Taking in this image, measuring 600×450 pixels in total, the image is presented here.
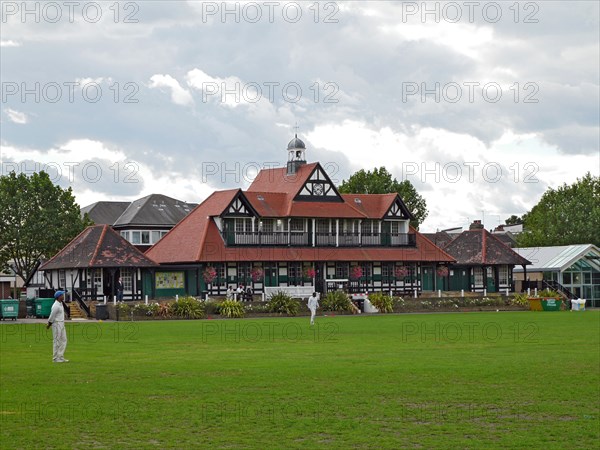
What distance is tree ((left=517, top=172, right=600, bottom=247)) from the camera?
104250mm

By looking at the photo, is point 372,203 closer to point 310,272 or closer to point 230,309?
point 310,272

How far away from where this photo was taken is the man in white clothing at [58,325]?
2422cm

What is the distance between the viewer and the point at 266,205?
7181cm

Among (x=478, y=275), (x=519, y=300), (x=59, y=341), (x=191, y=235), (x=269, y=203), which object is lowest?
(x=519, y=300)

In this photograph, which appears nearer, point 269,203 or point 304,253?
point 304,253

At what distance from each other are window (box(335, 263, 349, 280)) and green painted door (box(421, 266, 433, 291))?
7594mm

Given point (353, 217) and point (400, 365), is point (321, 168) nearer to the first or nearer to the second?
point (353, 217)

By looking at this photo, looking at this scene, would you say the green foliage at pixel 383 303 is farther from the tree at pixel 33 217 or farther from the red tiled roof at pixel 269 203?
the tree at pixel 33 217

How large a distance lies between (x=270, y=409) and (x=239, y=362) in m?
7.77

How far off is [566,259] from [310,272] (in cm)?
2368

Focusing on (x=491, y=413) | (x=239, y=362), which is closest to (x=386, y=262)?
(x=239, y=362)

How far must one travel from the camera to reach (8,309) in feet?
164

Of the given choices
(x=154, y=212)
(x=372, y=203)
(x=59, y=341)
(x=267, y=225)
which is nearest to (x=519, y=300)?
(x=372, y=203)

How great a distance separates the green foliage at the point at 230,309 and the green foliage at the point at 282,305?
2314mm
